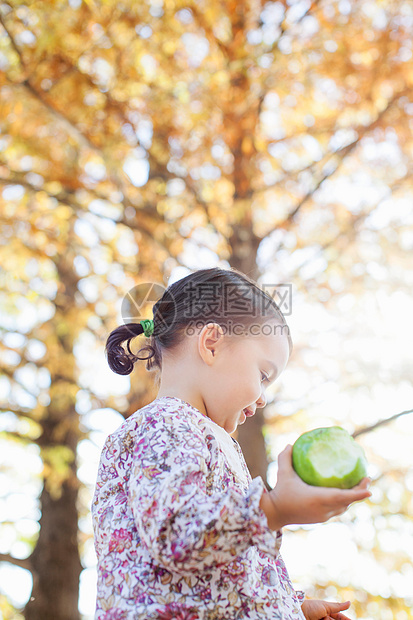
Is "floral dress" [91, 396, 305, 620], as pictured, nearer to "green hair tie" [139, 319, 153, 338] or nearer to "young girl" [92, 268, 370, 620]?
"young girl" [92, 268, 370, 620]

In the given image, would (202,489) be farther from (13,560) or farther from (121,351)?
(13,560)

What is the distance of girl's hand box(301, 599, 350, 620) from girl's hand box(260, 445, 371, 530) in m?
0.81

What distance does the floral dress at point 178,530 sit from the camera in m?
1.22

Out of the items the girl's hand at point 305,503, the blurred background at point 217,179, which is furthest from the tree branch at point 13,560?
the girl's hand at point 305,503

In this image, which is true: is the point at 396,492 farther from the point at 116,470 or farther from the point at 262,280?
the point at 116,470

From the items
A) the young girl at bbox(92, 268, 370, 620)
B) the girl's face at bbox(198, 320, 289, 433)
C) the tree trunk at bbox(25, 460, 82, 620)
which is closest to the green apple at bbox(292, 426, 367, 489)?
the young girl at bbox(92, 268, 370, 620)

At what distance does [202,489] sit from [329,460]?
12.5 inches

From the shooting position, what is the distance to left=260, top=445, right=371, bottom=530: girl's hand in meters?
1.25

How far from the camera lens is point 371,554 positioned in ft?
22.3

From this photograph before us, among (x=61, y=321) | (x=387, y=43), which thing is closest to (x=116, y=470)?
(x=387, y=43)

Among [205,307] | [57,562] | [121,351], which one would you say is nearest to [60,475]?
[57,562]

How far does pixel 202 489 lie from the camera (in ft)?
4.31

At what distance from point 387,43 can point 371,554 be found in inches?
221

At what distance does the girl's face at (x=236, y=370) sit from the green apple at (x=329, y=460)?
1.01 feet
